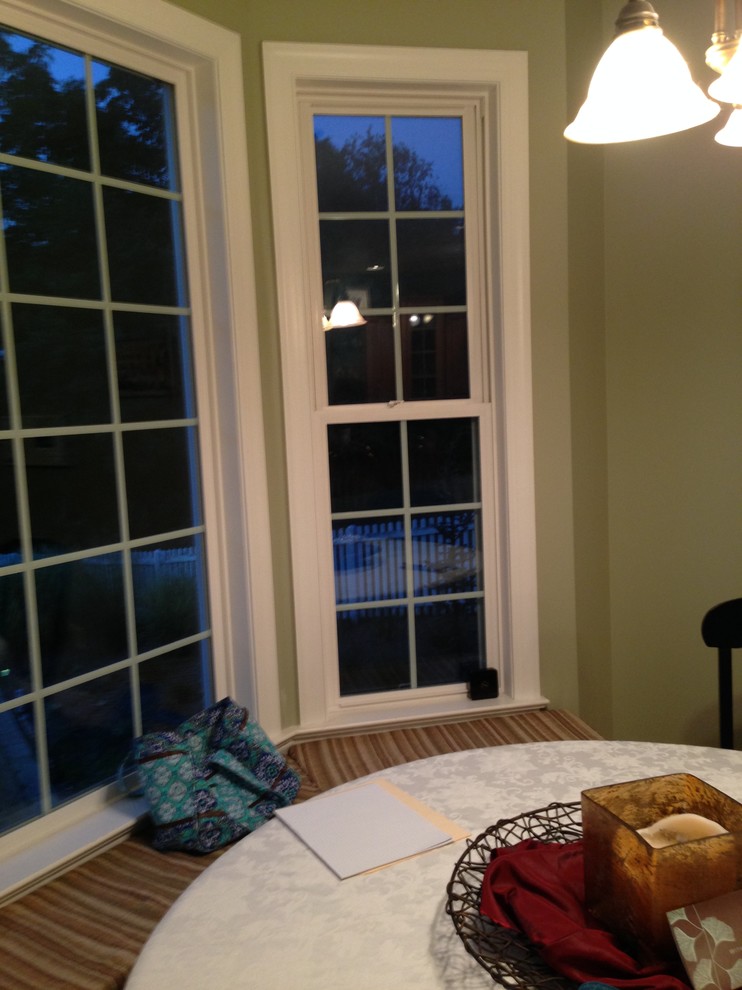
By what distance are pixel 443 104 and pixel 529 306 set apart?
2.23 ft

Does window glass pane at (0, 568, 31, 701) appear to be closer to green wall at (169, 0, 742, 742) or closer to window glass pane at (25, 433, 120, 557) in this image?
window glass pane at (25, 433, 120, 557)

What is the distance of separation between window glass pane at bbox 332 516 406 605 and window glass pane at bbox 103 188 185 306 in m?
0.88

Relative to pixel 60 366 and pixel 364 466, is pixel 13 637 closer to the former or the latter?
pixel 60 366

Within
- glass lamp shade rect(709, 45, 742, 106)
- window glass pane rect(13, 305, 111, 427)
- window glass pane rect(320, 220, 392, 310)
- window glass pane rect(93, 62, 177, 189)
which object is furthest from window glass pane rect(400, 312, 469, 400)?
glass lamp shade rect(709, 45, 742, 106)

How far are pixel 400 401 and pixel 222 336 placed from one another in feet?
1.96

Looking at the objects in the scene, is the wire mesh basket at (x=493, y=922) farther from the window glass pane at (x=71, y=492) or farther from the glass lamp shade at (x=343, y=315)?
the glass lamp shade at (x=343, y=315)

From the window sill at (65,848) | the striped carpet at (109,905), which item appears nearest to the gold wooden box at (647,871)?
the striped carpet at (109,905)

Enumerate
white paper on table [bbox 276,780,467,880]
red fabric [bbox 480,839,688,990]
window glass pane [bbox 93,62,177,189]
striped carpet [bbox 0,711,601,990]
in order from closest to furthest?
red fabric [bbox 480,839,688,990] < white paper on table [bbox 276,780,467,880] < striped carpet [bbox 0,711,601,990] < window glass pane [bbox 93,62,177,189]

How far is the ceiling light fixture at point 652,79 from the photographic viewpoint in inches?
44.3

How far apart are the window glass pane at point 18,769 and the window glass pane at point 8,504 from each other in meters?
0.37

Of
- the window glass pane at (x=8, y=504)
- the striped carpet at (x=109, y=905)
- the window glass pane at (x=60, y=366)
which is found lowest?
the striped carpet at (x=109, y=905)

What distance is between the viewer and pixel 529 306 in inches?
103

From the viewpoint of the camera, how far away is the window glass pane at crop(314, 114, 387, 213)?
2.53 m

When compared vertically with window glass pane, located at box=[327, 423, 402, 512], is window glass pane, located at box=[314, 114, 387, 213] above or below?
above
